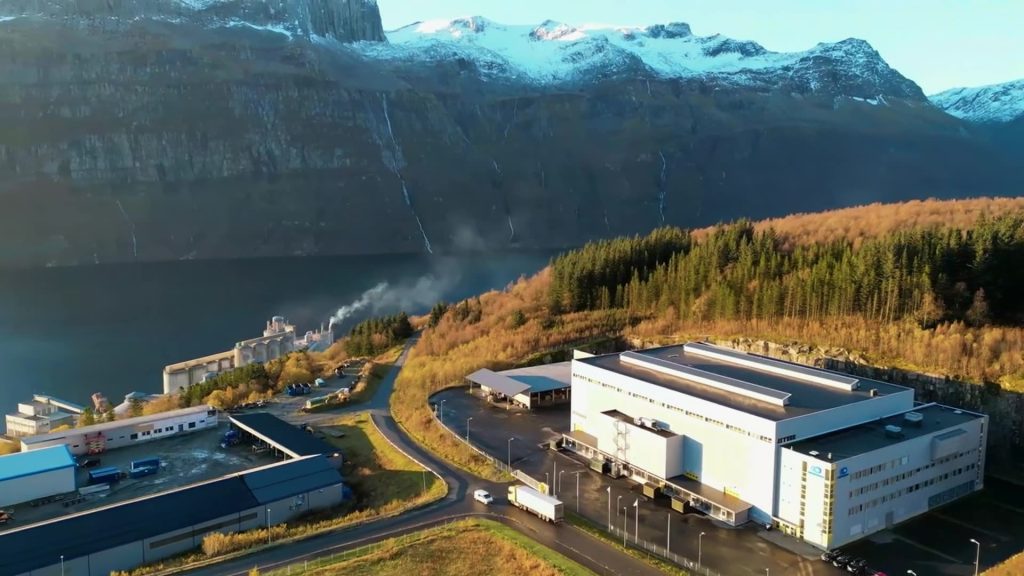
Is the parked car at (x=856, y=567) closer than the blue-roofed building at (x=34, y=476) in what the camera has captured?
Yes

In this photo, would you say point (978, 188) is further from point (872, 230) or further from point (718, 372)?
point (718, 372)

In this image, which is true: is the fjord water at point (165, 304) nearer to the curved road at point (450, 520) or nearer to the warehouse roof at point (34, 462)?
the warehouse roof at point (34, 462)

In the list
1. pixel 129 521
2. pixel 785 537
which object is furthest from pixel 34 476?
pixel 785 537

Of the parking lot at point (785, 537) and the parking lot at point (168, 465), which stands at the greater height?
the parking lot at point (785, 537)

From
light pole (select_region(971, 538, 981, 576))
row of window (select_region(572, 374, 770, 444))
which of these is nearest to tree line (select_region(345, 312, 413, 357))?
row of window (select_region(572, 374, 770, 444))

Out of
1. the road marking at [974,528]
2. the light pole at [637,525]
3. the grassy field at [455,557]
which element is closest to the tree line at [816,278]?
the road marking at [974,528]

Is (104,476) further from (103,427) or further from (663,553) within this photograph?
(663,553)

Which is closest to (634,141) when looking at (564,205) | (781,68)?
(564,205)

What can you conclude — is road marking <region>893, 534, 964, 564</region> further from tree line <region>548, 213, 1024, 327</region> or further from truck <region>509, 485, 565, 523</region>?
tree line <region>548, 213, 1024, 327</region>
